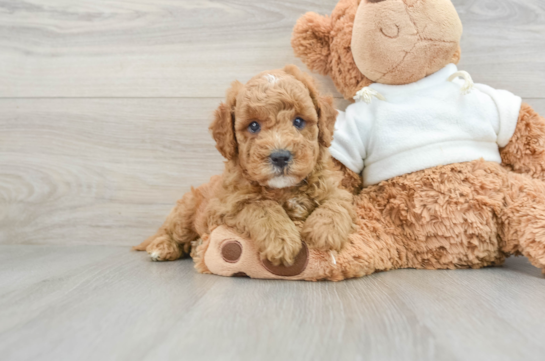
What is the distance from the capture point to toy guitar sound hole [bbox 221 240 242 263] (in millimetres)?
1144

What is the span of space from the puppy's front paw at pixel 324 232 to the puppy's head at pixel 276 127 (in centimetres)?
14

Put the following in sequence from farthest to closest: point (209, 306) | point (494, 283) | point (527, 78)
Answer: point (527, 78) < point (494, 283) < point (209, 306)

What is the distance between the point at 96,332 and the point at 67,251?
1028 mm

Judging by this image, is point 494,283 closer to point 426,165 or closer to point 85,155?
point 426,165

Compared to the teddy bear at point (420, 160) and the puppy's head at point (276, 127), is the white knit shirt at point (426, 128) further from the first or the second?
the puppy's head at point (276, 127)

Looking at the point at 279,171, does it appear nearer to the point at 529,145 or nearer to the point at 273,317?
the point at 273,317

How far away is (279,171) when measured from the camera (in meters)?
1.04

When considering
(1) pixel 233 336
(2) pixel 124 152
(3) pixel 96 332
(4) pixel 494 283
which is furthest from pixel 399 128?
(2) pixel 124 152

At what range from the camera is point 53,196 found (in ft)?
5.94

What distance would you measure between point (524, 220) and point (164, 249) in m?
1.20

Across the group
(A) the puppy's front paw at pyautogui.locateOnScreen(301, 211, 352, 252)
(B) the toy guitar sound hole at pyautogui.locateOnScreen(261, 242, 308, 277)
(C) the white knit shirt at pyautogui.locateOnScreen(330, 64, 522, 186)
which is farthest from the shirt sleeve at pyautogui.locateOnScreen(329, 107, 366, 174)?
(B) the toy guitar sound hole at pyautogui.locateOnScreen(261, 242, 308, 277)

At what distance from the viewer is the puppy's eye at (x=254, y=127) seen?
111cm

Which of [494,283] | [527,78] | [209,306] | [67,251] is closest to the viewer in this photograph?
[209,306]

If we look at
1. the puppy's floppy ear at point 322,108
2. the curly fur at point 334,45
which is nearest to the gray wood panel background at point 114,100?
the curly fur at point 334,45
